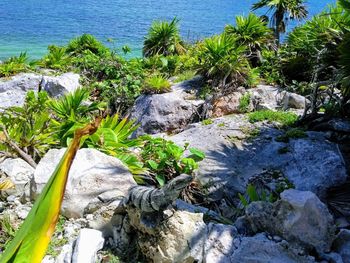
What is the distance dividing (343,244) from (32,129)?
15.2 ft

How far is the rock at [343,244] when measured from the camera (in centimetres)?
344

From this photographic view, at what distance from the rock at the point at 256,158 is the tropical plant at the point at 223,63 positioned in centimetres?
268

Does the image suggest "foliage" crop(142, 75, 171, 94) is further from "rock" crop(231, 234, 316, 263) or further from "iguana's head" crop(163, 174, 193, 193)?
"rock" crop(231, 234, 316, 263)

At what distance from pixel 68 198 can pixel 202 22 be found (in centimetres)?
3677

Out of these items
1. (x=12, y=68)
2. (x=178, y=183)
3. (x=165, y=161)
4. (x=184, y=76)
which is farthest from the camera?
(x=12, y=68)

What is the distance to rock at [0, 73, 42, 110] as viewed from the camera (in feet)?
36.6

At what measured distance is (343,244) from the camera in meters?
3.53

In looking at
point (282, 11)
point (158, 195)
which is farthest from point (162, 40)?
point (158, 195)

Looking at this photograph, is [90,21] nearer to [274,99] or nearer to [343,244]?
[274,99]

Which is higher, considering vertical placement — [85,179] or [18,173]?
[85,179]

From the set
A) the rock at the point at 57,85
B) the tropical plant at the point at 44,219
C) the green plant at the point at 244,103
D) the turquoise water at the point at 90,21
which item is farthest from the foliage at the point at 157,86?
the tropical plant at the point at 44,219

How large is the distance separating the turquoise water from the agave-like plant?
3897mm

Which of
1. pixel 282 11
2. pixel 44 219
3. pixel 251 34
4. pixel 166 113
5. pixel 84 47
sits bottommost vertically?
pixel 166 113

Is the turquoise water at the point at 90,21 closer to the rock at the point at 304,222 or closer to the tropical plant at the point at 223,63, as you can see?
the tropical plant at the point at 223,63
